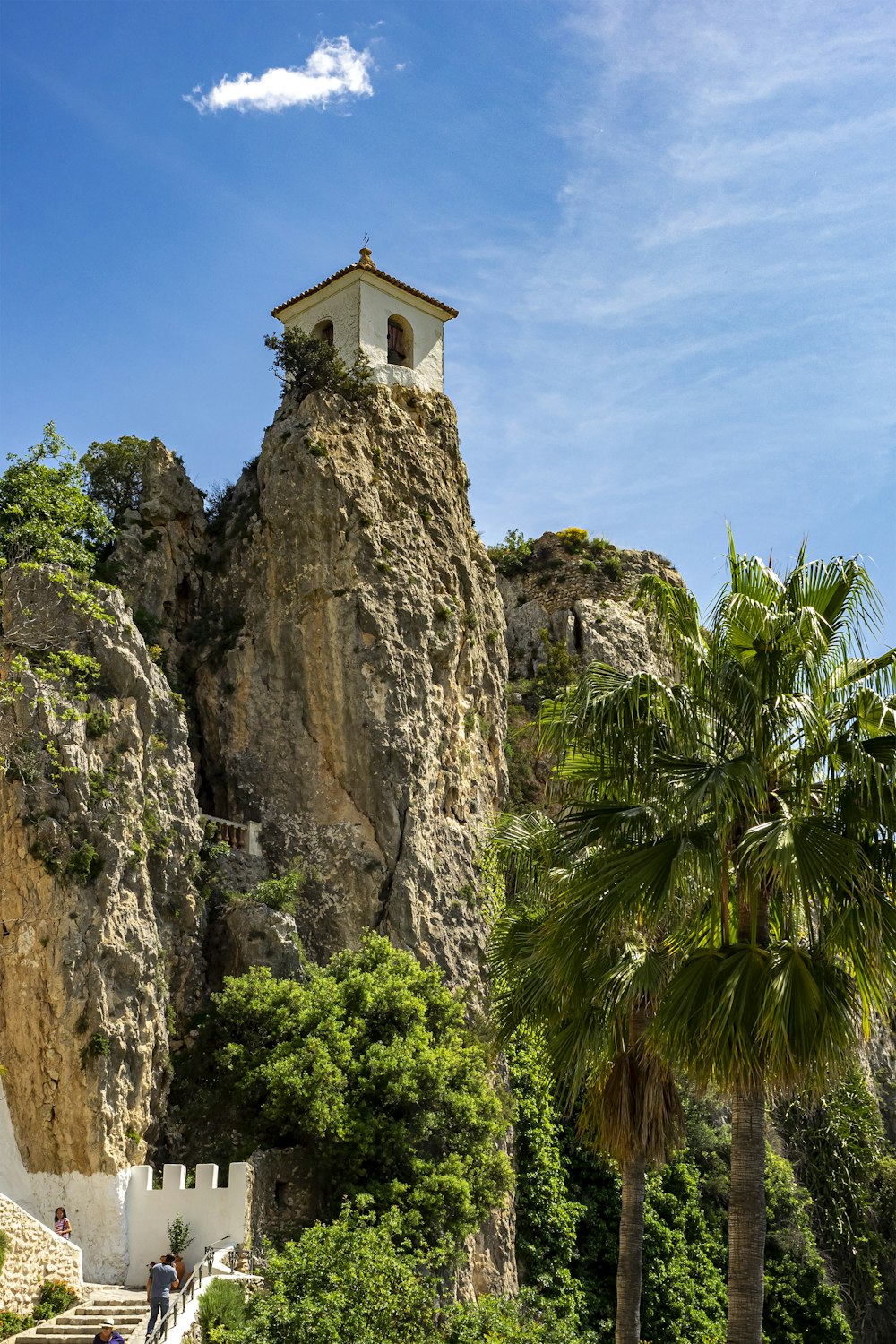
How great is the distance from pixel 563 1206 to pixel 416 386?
2034 centimetres

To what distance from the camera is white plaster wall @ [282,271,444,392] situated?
3381 cm

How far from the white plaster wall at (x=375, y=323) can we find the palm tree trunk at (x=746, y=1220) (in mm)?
26495

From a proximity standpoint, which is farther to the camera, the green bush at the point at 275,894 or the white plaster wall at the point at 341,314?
the white plaster wall at the point at 341,314

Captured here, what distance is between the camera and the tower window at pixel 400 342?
35.2 metres

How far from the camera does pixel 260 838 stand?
1128 inches

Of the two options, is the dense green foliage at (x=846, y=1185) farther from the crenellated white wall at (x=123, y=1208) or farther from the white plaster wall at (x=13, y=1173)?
the white plaster wall at (x=13, y=1173)

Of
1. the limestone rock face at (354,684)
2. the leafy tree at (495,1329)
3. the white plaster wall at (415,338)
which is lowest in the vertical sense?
the leafy tree at (495,1329)

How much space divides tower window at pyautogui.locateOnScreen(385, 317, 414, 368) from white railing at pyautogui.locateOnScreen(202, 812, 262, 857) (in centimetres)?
1372

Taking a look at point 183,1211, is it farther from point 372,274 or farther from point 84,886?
Answer: point 372,274

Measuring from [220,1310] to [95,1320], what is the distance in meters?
1.92

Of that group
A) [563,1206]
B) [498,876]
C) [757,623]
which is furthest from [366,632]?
[757,623]

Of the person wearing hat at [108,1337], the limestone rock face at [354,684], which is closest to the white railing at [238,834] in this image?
the limestone rock face at [354,684]

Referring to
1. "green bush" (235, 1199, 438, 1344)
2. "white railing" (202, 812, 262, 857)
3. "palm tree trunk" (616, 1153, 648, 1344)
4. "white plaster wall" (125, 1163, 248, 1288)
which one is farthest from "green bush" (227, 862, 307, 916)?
"palm tree trunk" (616, 1153, 648, 1344)

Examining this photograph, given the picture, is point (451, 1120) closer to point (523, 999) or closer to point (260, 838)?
point (260, 838)
